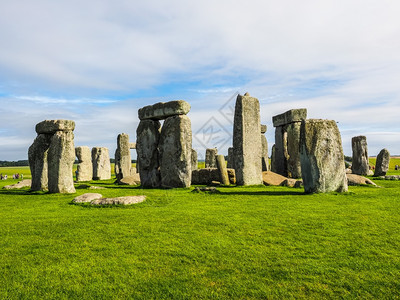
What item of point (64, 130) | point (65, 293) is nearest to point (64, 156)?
point (64, 130)

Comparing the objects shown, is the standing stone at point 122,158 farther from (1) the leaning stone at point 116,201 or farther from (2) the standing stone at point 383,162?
(2) the standing stone at point 383,162

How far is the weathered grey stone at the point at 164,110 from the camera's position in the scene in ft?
40.9

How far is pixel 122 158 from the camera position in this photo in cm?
1880

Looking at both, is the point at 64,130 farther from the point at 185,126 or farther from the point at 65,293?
the point at 65,293

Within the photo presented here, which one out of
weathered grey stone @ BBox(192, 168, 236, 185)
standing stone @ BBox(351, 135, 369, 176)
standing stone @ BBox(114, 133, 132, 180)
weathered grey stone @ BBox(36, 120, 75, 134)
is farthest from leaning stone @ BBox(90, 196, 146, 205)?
standing stone @ BBox(351, 135, 369, 176)

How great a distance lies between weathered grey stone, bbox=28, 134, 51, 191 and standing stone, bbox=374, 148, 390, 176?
57.6ft

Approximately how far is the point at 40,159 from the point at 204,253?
9829 mm

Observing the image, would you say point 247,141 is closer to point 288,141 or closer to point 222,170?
point 222,170

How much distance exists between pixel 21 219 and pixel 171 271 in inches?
172

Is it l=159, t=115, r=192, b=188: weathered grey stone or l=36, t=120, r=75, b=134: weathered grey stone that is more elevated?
l=36, t=120, r=75, b=134: weathered grey stone

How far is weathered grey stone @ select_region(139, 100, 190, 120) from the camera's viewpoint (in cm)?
1246

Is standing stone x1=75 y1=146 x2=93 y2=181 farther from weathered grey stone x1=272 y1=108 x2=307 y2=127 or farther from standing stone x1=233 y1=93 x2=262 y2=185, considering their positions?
weathered grey stone x1=272 y1=108 x2=307 y2=127

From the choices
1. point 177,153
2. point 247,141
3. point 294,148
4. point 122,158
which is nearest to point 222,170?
point 247,141

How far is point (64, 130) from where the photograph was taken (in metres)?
10.6
